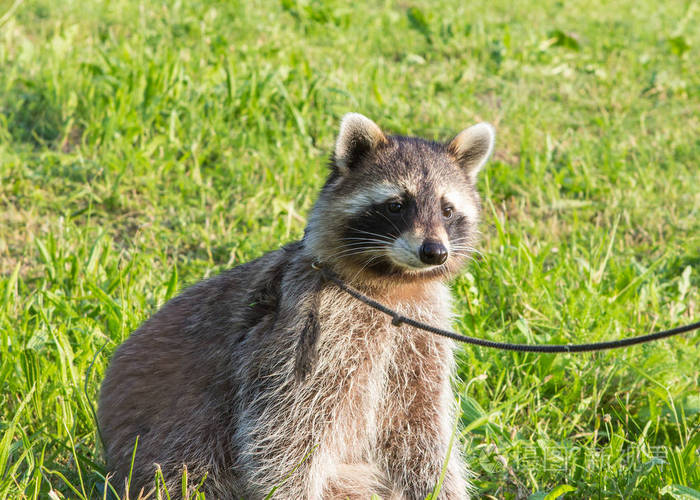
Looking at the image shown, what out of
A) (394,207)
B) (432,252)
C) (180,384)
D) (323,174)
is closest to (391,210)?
(394,207)

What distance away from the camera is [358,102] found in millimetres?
6707

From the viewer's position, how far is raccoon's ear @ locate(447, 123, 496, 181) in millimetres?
3738

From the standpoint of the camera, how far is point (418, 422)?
337 cm

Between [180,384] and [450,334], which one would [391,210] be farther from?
[180,384]

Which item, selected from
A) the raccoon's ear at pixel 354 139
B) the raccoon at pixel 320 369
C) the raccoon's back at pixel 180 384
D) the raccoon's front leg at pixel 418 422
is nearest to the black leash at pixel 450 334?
the raccoon at pixel 320 369

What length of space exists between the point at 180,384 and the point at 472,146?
182cm

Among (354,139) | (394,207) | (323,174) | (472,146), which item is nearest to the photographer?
(394,207)

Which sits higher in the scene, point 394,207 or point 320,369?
point 394,207

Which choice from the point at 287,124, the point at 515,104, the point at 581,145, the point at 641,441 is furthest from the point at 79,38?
the point at 641,441

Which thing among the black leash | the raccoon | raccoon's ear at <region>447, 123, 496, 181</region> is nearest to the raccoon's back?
the raccoon

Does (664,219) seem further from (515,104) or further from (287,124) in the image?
(287,124)

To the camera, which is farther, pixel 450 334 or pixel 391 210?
pixel 391 210

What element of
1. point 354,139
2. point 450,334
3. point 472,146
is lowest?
point 450,334

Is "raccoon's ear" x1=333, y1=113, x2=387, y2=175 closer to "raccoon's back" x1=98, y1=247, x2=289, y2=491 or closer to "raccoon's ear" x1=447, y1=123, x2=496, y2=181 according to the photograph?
"raccoon's ear" x1=447, y1=123, x2=496, y2=181
